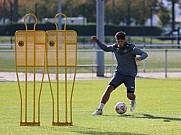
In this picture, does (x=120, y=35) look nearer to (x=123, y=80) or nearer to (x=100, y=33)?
(x=123, y=80)

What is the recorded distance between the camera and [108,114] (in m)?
14.7

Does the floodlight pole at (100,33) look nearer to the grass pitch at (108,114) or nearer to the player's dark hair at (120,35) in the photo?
the grass pitch at (108,114)

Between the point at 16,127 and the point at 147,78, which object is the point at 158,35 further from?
the point at 16,127

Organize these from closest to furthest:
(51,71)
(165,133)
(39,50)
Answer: (165,133) < (39,50) < (51,71)

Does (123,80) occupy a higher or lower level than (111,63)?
higher

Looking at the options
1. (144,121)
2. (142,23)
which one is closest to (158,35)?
(142,23)

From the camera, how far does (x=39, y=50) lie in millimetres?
11758

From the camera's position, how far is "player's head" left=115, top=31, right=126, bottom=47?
552 inches

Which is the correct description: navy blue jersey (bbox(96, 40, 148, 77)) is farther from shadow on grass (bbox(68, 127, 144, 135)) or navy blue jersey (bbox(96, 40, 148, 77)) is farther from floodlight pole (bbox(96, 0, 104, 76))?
floodlight pole (bbox(96, 0, 104, 76))

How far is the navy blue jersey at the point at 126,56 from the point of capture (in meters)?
14.4

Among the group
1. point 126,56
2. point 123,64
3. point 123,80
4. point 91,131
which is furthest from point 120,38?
point 91,131

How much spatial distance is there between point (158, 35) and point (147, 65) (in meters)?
27.7

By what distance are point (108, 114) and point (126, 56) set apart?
1.39 m

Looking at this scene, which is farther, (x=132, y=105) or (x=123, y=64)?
(x=132, y=105)
